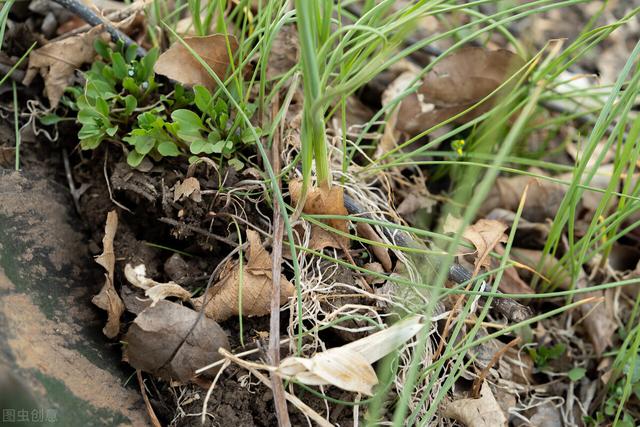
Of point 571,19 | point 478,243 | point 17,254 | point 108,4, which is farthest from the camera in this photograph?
point 571,19

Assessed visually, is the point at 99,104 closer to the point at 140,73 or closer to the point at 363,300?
the point at 140,73

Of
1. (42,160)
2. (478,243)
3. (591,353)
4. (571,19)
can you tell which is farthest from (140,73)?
(571,19)

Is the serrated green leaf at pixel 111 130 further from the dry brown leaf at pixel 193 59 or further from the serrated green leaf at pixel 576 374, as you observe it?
the serrated green leaf at pixel 576 374

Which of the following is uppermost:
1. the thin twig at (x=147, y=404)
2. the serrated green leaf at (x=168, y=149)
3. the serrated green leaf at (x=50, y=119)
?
the serrated green leaf at (x=168, y=149)

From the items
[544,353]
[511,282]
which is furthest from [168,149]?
[544,353]

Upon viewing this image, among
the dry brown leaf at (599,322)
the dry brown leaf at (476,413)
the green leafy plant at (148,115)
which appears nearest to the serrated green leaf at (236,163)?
the green leafy plant at (148,115)

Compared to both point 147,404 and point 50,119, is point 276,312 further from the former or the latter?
point 50,119

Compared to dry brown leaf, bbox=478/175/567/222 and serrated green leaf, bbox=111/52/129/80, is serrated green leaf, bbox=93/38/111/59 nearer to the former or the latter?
serrated green leaf, bbox=111/52/129/80
